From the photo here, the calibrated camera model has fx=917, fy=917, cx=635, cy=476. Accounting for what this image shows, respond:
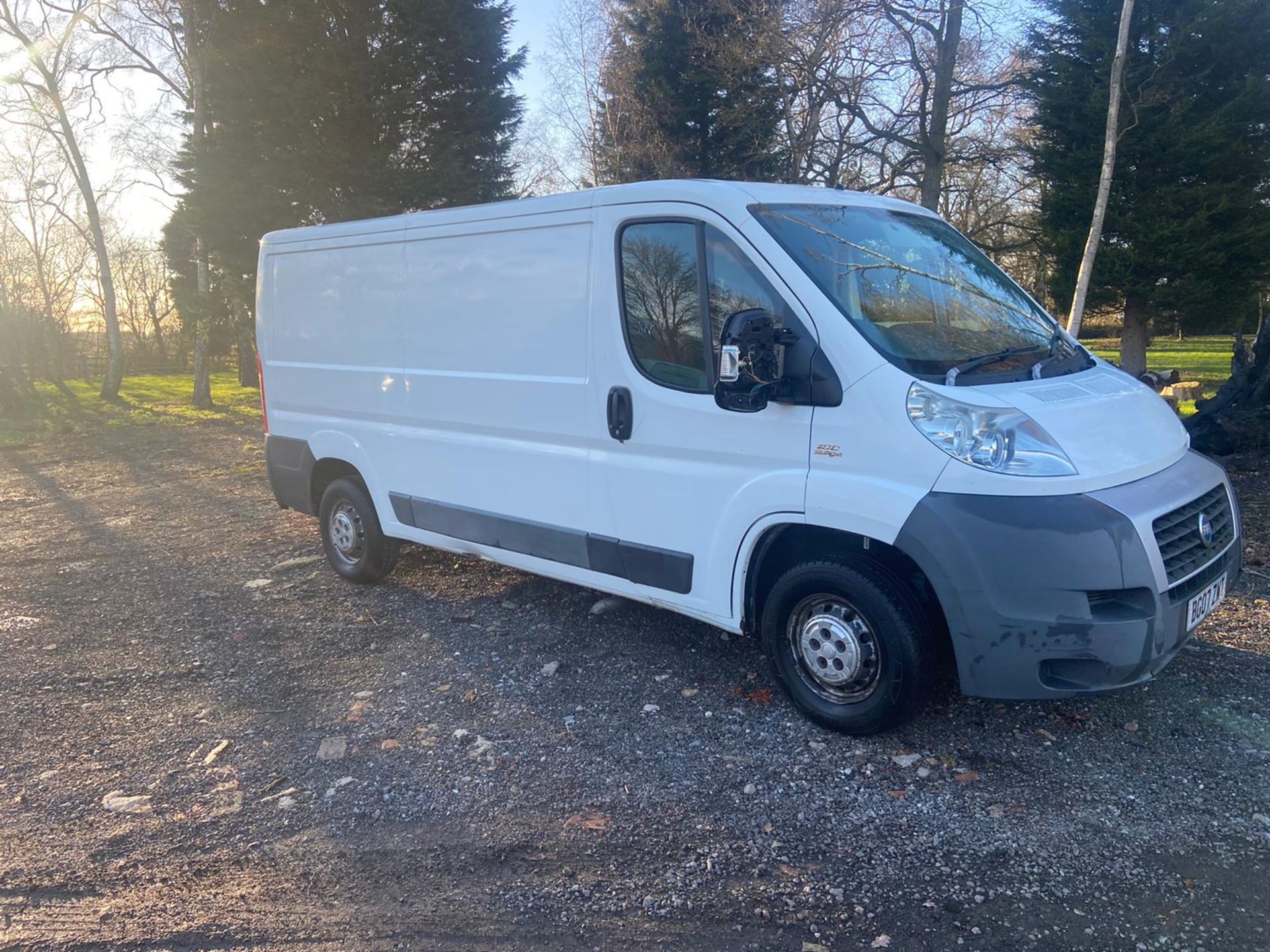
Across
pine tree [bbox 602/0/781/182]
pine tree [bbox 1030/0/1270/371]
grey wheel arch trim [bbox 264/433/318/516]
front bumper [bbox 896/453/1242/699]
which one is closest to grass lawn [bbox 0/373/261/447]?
pine tree [bbox 602/0/781/182]

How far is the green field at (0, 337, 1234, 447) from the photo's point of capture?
55.6ft

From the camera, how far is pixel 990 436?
132 inches

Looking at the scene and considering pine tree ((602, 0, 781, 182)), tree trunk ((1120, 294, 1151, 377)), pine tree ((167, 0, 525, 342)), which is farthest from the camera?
tree trunk ((1120, 294, 1151, 377))

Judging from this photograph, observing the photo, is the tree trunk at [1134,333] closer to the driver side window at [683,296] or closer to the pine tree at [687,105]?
the pine tree at [687,105]

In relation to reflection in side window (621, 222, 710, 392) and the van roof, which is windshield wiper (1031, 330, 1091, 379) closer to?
the van roof

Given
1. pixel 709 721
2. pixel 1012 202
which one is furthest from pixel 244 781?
pixel 1012 202

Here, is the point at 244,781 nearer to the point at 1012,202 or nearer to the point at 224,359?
the point at 1012,202

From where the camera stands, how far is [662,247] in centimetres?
423

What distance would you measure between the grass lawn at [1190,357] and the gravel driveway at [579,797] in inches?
423

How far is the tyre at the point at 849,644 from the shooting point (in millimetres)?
3617

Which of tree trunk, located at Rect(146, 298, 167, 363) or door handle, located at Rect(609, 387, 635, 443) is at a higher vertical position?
tree trunk, located at Rect(146, 298, 167, 363)

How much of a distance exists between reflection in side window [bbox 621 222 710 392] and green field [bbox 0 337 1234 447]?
11.1 m

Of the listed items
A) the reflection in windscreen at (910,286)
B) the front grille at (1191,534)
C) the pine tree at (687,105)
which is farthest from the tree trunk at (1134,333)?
the front grille at (1191,534)

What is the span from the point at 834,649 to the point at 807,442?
2.90 ft
